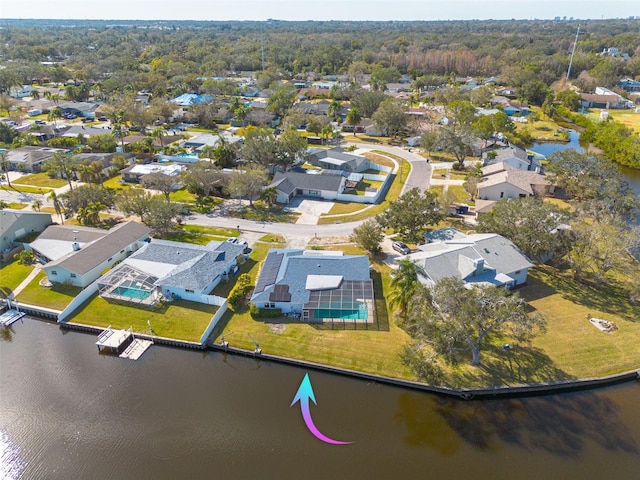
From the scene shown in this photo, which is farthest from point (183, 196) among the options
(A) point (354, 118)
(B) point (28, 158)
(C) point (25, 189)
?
(A) point (354, 118)

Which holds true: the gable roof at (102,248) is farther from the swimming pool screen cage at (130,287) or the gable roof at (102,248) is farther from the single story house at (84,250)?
the swimming pool screen cage at (130,287)

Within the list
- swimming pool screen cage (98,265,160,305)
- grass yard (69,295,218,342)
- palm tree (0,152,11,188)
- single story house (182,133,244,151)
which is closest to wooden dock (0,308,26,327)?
grass yard (69,295,218,342)

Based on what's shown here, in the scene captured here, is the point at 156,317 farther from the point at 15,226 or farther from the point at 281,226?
the point at 15,226

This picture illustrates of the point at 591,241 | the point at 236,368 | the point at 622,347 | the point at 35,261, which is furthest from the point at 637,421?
the point at 35,261

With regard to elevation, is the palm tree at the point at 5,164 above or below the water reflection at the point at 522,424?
above

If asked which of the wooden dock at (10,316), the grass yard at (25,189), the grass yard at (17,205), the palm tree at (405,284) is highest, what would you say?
the palm tree at (405,284)

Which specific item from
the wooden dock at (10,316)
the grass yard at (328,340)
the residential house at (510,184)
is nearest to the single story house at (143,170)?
the wooden dock at (10,316)
